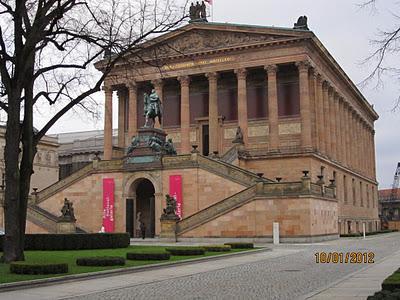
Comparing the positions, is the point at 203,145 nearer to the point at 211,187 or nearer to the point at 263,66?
the point at 263,66

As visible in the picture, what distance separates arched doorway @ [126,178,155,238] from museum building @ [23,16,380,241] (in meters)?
0.11

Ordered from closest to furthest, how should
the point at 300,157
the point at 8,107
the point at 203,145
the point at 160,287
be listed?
the point at 160,287, the point at 8,107, the point at 300,157, the point at 203,145

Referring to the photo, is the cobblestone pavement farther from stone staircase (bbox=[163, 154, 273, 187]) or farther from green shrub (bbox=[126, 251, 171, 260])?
stone staircase (bbox=[163, 154, 273, 187])

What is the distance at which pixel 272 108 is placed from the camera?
69.1m

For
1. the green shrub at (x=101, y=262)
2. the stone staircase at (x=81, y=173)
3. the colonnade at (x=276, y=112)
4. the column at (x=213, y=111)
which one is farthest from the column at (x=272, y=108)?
the green shrub at (x=101, y=262)

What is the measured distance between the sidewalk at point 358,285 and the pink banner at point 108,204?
124ft

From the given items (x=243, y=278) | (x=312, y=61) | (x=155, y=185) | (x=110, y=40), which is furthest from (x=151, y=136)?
(x=243, y=278)

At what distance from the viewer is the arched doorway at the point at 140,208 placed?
188 ft

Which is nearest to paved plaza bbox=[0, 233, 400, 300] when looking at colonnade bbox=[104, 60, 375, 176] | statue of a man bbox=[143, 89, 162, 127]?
statue of a man bbox=[143, 89, 162, 127]

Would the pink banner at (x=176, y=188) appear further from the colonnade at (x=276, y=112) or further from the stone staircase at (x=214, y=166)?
the colonnade at (x=276, y=112)

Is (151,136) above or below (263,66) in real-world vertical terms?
below

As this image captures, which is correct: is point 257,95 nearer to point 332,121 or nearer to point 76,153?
point 332,121

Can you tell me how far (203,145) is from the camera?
75.9 metres

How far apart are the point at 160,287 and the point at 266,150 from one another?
52525mm
